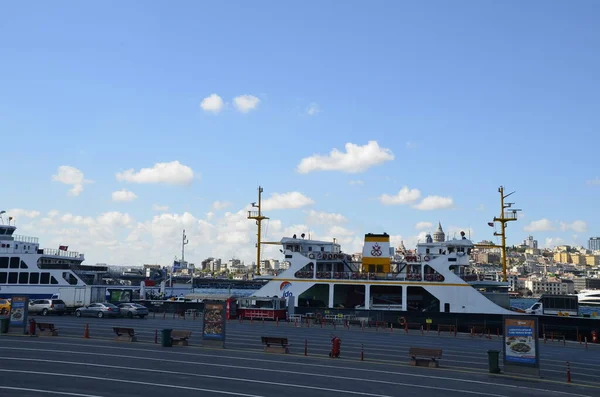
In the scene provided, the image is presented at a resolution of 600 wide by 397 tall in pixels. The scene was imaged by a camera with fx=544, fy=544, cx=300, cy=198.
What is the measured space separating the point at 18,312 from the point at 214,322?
12434 mm

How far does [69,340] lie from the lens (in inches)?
1135

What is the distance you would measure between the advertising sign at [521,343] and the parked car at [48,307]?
132 feet

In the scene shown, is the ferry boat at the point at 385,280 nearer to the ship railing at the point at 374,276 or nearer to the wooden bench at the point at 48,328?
the ship railing at the point at 374,276

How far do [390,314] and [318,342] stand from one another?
1615 centimetres

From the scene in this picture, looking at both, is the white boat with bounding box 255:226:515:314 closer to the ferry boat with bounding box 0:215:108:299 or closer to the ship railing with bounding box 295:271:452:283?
the ship railing with bounding box 295:271:452:283

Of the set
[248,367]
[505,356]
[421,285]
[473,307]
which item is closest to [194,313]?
[421,285]

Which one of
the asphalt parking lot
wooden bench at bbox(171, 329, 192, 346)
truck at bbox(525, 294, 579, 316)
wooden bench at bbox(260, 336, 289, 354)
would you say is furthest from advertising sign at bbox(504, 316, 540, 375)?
truck at bbox(525, 294, 579, 316)

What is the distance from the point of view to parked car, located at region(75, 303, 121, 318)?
4653 cm

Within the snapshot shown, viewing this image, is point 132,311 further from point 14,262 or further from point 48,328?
point 14,262

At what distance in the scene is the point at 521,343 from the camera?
72.1 feet

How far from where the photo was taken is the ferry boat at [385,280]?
46.8 meters

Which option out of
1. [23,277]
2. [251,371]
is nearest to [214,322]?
[251,371]

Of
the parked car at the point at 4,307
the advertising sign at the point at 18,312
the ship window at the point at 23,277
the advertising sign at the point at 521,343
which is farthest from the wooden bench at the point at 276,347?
the ship window at the point at 23,277

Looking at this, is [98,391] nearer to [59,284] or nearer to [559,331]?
[559,331]
